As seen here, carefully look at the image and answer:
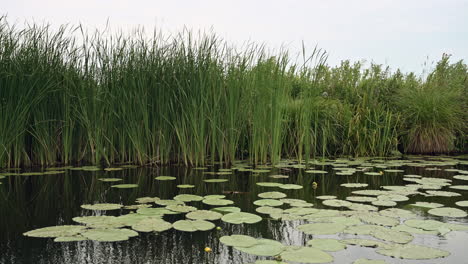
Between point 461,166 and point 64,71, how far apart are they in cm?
634

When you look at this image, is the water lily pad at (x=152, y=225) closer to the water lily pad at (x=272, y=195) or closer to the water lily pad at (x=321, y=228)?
the water lily pad at (x=321, y=228)

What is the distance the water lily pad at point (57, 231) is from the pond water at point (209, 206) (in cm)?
6

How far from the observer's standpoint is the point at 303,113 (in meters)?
6.26

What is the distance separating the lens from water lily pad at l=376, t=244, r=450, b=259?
2382mm

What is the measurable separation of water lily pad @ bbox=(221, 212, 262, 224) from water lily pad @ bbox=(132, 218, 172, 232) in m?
0.43

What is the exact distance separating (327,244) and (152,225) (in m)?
1.21

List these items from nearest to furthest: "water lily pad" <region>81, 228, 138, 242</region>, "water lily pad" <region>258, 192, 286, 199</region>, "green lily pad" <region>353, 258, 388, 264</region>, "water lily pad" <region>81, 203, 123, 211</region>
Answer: "green lily pad" <region>353, 258, 388, 264</region>, "water lily pad" <region>81, 228, 138, 242</region>, "water lily pad" <region>81, 203, 123, 211</region>, "water lily pad" <region>258, 192, 286, 199</region>

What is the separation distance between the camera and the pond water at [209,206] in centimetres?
244

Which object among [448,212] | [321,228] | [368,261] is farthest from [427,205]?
[368,261]

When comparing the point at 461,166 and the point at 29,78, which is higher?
the point at 29,78

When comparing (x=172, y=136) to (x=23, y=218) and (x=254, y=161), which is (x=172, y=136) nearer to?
(x=254, y=161)

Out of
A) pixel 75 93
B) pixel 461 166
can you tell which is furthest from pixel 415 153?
pixel 75 93

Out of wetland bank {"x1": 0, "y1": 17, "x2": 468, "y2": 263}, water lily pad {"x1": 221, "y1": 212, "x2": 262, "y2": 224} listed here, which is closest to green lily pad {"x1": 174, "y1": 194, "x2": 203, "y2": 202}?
wetland bank {"x1": 0, "y1": 17, "x2": 468, "y2": 263}

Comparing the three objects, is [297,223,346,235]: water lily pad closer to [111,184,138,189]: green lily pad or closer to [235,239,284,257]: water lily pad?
[235,239,284,257]: water lily pad
